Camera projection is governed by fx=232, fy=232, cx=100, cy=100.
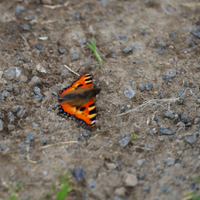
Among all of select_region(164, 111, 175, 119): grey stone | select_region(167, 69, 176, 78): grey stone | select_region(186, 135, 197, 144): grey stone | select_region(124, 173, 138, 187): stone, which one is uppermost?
select_region(167, 69, 176, 78): grey stone

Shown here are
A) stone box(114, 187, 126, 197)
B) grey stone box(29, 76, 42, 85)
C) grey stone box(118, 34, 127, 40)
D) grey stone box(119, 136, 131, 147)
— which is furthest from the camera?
grey stone box(118, 34, 127, 40)

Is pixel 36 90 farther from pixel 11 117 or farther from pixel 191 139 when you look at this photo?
pixel 191 139

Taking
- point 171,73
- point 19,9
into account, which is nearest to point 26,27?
point 19,9

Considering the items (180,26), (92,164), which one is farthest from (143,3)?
(92,164)

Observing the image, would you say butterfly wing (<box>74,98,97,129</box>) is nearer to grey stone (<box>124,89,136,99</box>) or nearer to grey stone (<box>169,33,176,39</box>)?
grey stone (<box>124,89,136,99</box>)

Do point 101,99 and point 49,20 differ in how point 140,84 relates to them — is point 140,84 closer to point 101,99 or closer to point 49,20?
point 101,99

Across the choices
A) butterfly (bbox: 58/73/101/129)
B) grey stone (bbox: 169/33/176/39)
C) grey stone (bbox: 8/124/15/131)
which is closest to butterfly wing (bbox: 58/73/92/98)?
butterfly (bbox: 58/73/101/129)

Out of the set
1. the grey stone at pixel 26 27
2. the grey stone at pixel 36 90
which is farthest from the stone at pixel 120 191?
the grey stone at pixel 26 27

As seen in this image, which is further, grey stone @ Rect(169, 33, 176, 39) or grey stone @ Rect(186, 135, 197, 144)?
grey stone @ Rect(169, 33, 176, 39)
